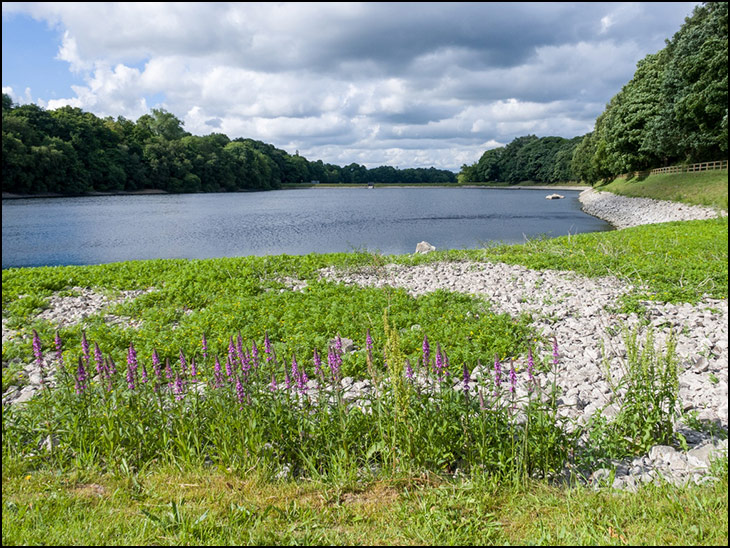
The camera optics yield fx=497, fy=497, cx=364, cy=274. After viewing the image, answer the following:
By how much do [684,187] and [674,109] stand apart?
5.60 m

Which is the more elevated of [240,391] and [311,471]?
[240,391]

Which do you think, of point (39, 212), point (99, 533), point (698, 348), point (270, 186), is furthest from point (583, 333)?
point (270, 186)

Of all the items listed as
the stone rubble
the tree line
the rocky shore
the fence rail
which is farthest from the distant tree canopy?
the fence rail

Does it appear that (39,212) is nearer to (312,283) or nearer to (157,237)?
(157,237)

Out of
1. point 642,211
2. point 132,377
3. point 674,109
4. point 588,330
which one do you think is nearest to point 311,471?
point 132,377

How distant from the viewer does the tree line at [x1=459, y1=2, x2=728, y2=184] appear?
26.2 meters

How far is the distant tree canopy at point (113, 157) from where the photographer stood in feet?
225

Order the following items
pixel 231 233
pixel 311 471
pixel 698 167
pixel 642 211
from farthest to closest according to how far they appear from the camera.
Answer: pixel 698 167 → pixel 642 211 → pixel 231 233 → pixel 311 471

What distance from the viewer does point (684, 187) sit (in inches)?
1319

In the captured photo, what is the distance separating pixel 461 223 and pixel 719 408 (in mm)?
33356

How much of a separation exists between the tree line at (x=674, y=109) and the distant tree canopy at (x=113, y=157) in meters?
69.5

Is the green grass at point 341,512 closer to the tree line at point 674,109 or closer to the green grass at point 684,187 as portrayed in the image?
the tree line at point 674,109

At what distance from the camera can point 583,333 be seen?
7.99 metres

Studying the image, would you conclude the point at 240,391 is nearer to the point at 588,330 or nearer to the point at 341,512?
the point at 341,512
